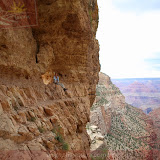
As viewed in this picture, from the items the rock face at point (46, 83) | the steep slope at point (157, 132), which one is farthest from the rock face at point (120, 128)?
the rock face at point (46, 83)

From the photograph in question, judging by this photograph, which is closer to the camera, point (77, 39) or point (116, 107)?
point (77, 39)

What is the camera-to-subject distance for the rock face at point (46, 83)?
16.0 ft

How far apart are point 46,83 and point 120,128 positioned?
39.3m

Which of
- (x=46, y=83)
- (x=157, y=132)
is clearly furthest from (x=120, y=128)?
(x=46, y=83)

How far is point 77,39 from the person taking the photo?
356 inches

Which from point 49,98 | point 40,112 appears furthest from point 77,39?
point 40,112

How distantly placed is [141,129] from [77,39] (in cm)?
4457

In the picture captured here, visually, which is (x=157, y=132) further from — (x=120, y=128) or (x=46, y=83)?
(x=46, y=83)

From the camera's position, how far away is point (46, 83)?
8727 millimetres

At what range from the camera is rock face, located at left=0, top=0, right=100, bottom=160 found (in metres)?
4.87

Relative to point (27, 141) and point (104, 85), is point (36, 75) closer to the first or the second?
point (27, 141)

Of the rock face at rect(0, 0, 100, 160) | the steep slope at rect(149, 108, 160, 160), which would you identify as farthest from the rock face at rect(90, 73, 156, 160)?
the rock face at rect(0, 0, 100, 160)

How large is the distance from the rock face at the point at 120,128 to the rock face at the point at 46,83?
710 inches

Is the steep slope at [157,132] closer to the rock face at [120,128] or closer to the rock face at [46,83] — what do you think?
the rock face at [120,128]
